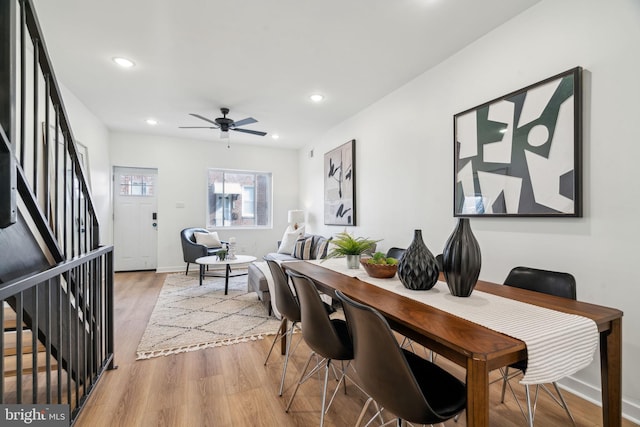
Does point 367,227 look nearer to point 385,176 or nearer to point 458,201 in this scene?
point 385,176

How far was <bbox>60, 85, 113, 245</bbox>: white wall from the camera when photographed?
3758 millimetres

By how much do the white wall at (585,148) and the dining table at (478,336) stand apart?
0.64 meters

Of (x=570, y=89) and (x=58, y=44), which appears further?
(x=58, y=44)

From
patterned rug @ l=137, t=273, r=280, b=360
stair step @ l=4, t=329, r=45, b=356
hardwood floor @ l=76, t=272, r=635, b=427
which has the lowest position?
hardwood floor @ l=76, t=272, r=635, b=427

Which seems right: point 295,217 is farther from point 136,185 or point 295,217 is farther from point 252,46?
point 252,46

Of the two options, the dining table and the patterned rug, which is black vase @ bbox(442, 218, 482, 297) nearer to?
the dining table

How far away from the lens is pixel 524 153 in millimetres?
2100

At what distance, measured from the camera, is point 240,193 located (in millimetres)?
6316

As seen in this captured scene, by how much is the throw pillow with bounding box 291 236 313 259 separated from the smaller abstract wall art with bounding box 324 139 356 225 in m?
0.56

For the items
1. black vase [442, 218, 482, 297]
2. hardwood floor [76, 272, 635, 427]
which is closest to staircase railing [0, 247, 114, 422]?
hardwood floor [76, 272, 635, 427]

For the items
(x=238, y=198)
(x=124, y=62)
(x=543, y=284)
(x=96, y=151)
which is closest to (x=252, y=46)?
(x=124, y=62)

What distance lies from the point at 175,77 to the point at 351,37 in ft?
6.32

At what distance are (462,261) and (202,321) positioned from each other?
2635 mm

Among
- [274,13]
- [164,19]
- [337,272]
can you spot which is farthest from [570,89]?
[164,19]
